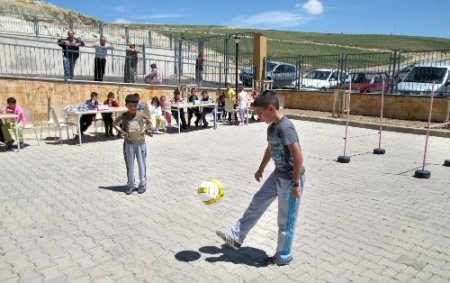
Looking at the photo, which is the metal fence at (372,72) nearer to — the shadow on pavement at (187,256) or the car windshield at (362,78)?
the car windshield at (362,78)

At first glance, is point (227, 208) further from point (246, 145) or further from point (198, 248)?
point (246, 145)

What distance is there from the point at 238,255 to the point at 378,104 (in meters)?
13.5

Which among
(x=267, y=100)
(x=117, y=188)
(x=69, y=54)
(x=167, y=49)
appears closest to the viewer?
(x=267, y=100)

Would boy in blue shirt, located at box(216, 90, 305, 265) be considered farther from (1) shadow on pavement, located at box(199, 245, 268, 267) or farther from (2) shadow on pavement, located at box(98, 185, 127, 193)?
(2) shadow on pavement, located at box(98, 185, 127, 193)

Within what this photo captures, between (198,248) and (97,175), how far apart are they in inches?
147

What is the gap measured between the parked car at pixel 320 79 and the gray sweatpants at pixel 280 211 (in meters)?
16.3

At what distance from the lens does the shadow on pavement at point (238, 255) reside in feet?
13.2

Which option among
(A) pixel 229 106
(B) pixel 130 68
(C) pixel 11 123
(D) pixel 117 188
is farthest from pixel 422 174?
(B) pixel 130 68

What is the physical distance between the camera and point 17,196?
600 centimetres

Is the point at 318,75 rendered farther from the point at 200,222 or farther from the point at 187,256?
the point at 187,256

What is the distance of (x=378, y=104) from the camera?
1584 centimetres

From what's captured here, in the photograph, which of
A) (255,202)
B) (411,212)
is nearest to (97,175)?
(255,202)

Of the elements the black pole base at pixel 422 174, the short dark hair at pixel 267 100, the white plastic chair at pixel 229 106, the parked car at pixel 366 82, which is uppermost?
the parked car at pixel 366 82

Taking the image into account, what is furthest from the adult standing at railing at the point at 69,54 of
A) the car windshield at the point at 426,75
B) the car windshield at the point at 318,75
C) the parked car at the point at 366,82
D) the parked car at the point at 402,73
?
the car windshield at the point at 426,75
